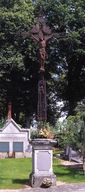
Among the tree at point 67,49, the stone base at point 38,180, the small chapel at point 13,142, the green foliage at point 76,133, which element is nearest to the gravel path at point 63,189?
the stone base at point 38,180

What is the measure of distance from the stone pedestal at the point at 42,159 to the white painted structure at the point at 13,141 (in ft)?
56.6

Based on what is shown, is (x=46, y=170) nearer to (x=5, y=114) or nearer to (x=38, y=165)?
(x=38, y=165)

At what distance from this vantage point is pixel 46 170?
18.7 meters

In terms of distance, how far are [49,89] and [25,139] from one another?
1226 centimetres

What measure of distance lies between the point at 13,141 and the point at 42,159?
60.4 ft

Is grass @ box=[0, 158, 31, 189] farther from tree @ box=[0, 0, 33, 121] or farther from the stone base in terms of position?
tree @ box=[0, 0, 33, 121]

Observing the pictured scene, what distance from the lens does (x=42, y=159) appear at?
18.8m

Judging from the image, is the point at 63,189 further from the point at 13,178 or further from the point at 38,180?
the point at 13,178

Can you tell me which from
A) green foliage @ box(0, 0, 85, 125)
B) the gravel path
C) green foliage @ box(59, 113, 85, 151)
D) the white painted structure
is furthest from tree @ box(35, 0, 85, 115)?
the gravel path

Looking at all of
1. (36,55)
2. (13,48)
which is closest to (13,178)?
(13,48)

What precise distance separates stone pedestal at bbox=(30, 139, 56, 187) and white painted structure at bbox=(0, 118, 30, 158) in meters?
17.3

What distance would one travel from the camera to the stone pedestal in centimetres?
1856

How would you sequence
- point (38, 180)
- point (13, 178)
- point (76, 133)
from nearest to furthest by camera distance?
point (38, 180)
point (13, 178)
point (76, 133)

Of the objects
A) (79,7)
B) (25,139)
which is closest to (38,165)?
(25,139)
